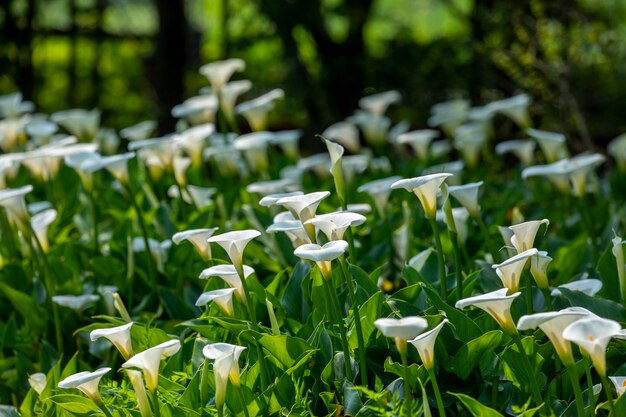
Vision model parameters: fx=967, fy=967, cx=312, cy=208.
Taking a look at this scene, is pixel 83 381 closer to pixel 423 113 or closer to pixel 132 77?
pixel 423 113

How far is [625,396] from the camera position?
1.77m

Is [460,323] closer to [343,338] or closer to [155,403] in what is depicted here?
[343,338]

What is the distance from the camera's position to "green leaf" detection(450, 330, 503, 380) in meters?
1.96

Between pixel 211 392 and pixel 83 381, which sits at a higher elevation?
pixel 83 381

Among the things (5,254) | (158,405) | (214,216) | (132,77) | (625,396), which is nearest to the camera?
(625,396)

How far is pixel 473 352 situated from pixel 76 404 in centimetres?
83

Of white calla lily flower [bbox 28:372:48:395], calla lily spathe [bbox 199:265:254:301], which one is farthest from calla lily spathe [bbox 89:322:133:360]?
white calla lily flower [bbox 28:372:48:395]

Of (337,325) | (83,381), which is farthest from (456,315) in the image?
(83,381)

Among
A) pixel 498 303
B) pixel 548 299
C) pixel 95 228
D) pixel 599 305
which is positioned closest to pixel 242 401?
pixel 498 303

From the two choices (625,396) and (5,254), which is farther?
(5,254)

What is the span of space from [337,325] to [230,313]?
251mm

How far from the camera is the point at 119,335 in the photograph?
1954 millimetres

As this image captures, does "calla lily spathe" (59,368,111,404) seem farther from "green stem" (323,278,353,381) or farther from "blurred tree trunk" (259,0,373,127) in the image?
"blurred tree trunk" (259,0,373,127)

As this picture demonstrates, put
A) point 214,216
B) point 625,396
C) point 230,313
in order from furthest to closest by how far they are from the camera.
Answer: point 214,216, point 230,313, point 625,396
